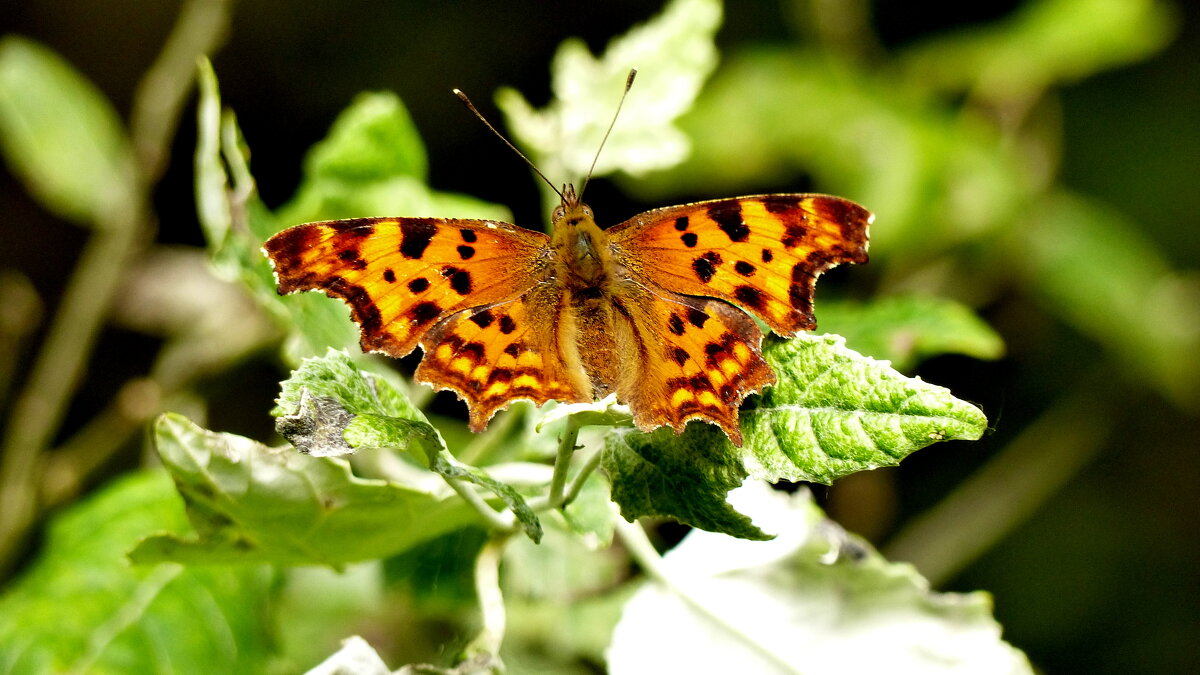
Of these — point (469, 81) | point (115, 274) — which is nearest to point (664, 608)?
point (115, 274)

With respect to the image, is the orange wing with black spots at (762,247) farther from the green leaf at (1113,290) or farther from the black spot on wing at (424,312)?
the green leaf at (1113,290)

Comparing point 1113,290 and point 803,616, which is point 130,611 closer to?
point 803,616

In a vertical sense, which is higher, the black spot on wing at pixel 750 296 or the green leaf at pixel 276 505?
the black spot on wing at pixel 750 296

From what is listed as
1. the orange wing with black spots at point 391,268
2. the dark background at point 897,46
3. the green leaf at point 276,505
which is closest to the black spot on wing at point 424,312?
the orange wing with black spots at point 391,268

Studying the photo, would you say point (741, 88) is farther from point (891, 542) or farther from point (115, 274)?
point (115, 274)

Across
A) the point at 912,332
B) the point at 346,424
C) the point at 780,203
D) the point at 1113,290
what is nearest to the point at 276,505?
the point at 346,424

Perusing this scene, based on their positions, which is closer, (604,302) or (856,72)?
(604,302)

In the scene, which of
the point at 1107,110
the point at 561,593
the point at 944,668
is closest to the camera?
the point at 944,668
